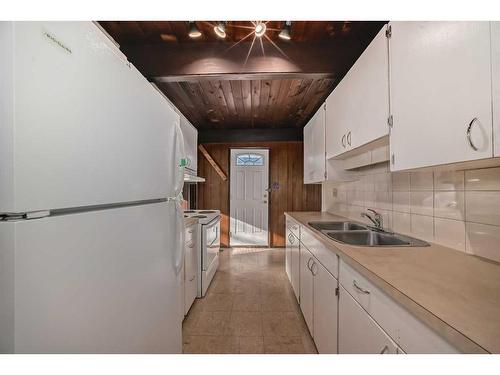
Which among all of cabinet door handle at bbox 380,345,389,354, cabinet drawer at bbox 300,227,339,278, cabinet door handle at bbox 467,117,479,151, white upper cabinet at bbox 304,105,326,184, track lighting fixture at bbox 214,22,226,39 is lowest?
cabinet door handle at bbox 380,345,389,354

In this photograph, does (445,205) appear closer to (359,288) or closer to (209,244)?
(359,288)

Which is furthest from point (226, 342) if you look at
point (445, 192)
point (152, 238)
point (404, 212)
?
point (445, 192)

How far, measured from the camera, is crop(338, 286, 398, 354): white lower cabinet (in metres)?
0.75

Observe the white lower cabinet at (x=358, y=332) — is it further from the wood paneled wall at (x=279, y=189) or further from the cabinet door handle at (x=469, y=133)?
the wood paneled wall at (x=279, y=189)

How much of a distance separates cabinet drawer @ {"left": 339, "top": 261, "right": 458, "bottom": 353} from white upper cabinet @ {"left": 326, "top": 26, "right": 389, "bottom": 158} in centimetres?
80

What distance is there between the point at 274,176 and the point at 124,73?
3.91 metres

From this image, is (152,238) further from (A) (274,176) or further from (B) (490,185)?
(A) (274,176)

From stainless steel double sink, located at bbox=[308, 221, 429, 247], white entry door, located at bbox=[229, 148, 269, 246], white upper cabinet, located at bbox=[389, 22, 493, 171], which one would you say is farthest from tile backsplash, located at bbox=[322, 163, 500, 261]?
white entry door, located at bbox=[229, 148, 269, 246]

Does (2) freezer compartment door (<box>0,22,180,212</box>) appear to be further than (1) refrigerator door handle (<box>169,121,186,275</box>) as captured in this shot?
No

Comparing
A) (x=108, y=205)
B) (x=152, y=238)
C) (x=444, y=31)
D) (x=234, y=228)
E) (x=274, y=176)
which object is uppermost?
(x=444, y=31)

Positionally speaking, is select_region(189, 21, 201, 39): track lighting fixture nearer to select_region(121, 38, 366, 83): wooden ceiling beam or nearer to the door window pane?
select_region(121, 38, 366, 83): wooden ceiling beam

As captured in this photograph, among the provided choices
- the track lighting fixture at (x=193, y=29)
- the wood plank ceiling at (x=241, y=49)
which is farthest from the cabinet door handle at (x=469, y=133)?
the track lighting fixture at (x=193, y=29)

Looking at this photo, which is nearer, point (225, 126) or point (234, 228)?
point (225, 126)

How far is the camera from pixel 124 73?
0.80m
